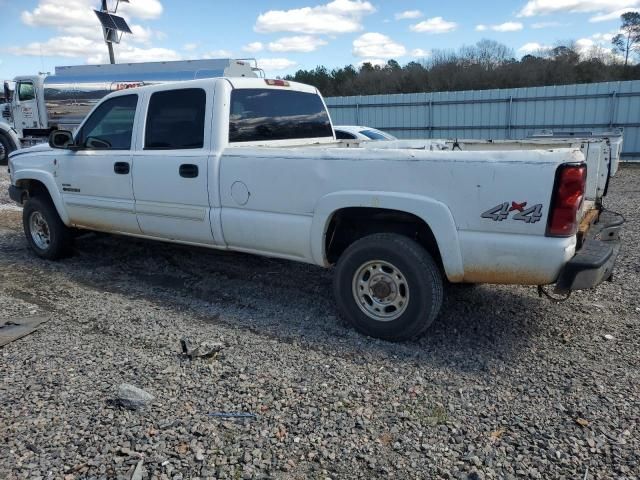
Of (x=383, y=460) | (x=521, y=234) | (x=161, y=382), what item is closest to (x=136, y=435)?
(x=161, y=382)

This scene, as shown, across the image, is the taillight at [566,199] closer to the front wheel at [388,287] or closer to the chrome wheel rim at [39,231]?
the front wheel at [388,287]

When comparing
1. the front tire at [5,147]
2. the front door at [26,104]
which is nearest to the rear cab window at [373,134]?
the front door at [26,104]

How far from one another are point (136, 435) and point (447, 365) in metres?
1.98

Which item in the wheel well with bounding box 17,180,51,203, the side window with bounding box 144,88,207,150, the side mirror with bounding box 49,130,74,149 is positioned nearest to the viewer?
the side window with bounding box 144,88,207,150

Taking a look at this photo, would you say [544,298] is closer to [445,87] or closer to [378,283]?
[378,283]

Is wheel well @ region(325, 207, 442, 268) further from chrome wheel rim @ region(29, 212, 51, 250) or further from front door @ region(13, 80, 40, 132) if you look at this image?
front door @ region(13, 80, 40, 132)

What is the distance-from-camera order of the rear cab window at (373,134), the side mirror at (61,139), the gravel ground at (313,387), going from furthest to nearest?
the rear cab window at (373,134)
the side mirror at (61,139)
the gravel ground at (313,387)

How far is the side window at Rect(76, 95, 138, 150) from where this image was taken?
17.3 ft

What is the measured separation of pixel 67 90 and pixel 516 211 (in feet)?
57.1

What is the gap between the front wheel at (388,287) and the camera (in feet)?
12.2

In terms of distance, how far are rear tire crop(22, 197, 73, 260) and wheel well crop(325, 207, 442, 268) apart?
3549 millimetres

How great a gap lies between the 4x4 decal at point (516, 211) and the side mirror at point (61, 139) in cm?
435

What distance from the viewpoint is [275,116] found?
5113 mm

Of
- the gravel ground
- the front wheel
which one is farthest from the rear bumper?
the front wheel
